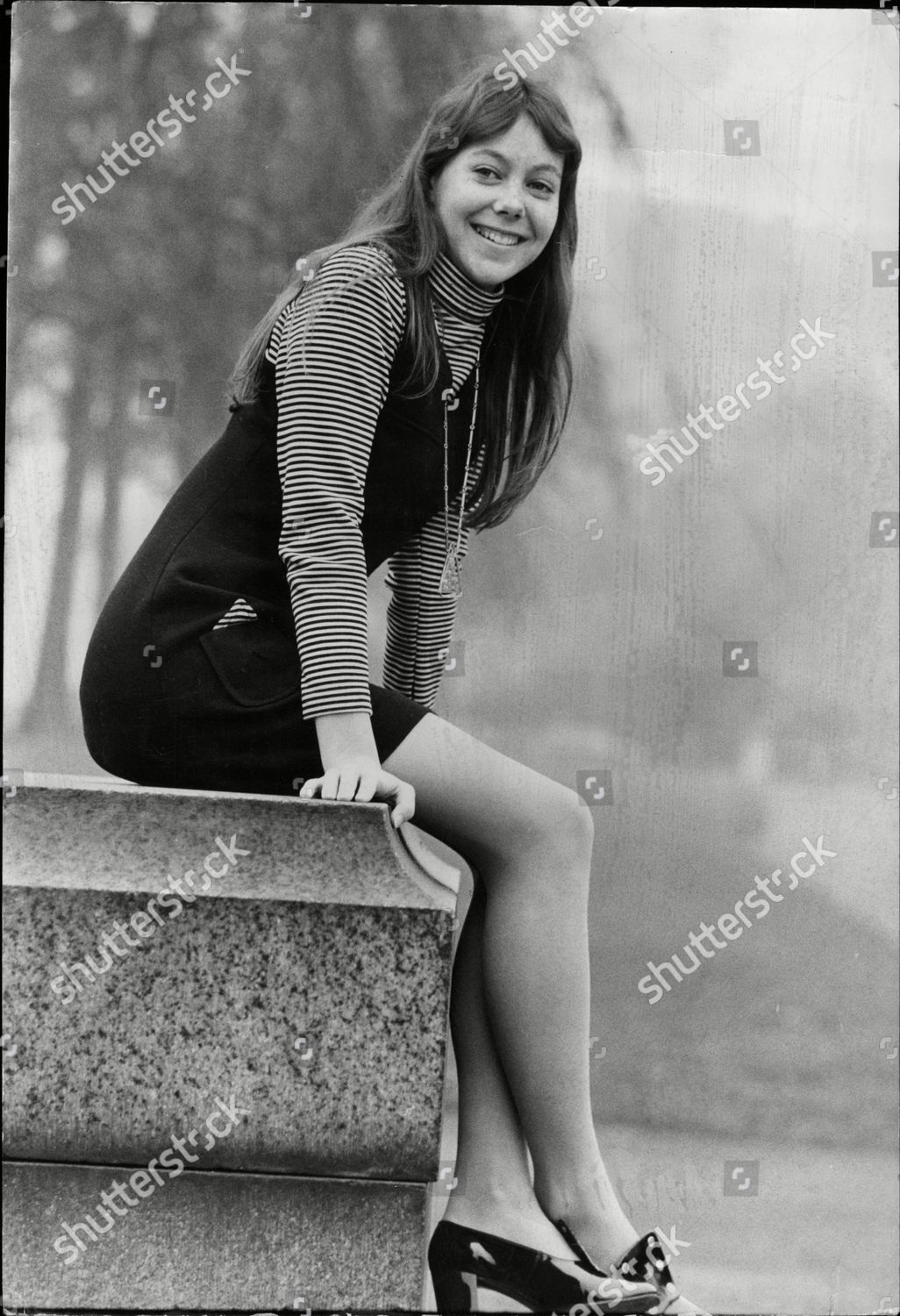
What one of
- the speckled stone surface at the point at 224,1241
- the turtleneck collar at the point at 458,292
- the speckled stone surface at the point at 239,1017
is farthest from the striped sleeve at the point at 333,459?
the speckled stone surface at the point at 224,1241

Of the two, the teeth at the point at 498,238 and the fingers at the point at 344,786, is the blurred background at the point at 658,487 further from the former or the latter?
the fingers at the point at 344,786

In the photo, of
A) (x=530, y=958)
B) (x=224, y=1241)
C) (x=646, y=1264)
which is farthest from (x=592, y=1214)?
A: (x=224, y=1241)

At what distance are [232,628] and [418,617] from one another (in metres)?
0.48

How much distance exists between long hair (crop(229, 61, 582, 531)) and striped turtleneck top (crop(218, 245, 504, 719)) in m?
0.05

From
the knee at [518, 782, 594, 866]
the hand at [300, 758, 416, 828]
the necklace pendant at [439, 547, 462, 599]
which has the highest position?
the necklace pendant at [439, 547, 462, 599]

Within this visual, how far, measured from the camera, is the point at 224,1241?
3254 mm

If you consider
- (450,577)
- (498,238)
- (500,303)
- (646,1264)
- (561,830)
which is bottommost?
(646,1264)

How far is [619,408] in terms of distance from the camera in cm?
367

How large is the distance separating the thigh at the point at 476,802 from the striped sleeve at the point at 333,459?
0.55 feet

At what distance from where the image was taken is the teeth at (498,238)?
3.54 meters

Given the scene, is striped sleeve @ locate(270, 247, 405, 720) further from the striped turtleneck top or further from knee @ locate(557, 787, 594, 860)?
knee @ locate(557, 787, 594, 860)

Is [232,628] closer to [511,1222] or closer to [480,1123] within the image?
[480,1123]

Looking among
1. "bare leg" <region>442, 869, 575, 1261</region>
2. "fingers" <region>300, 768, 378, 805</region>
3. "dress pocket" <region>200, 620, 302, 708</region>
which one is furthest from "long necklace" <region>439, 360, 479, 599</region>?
"bare leg" <region>442, 869, 575, 1261</region>

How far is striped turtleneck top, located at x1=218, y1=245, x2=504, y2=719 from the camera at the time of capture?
3352 mm
